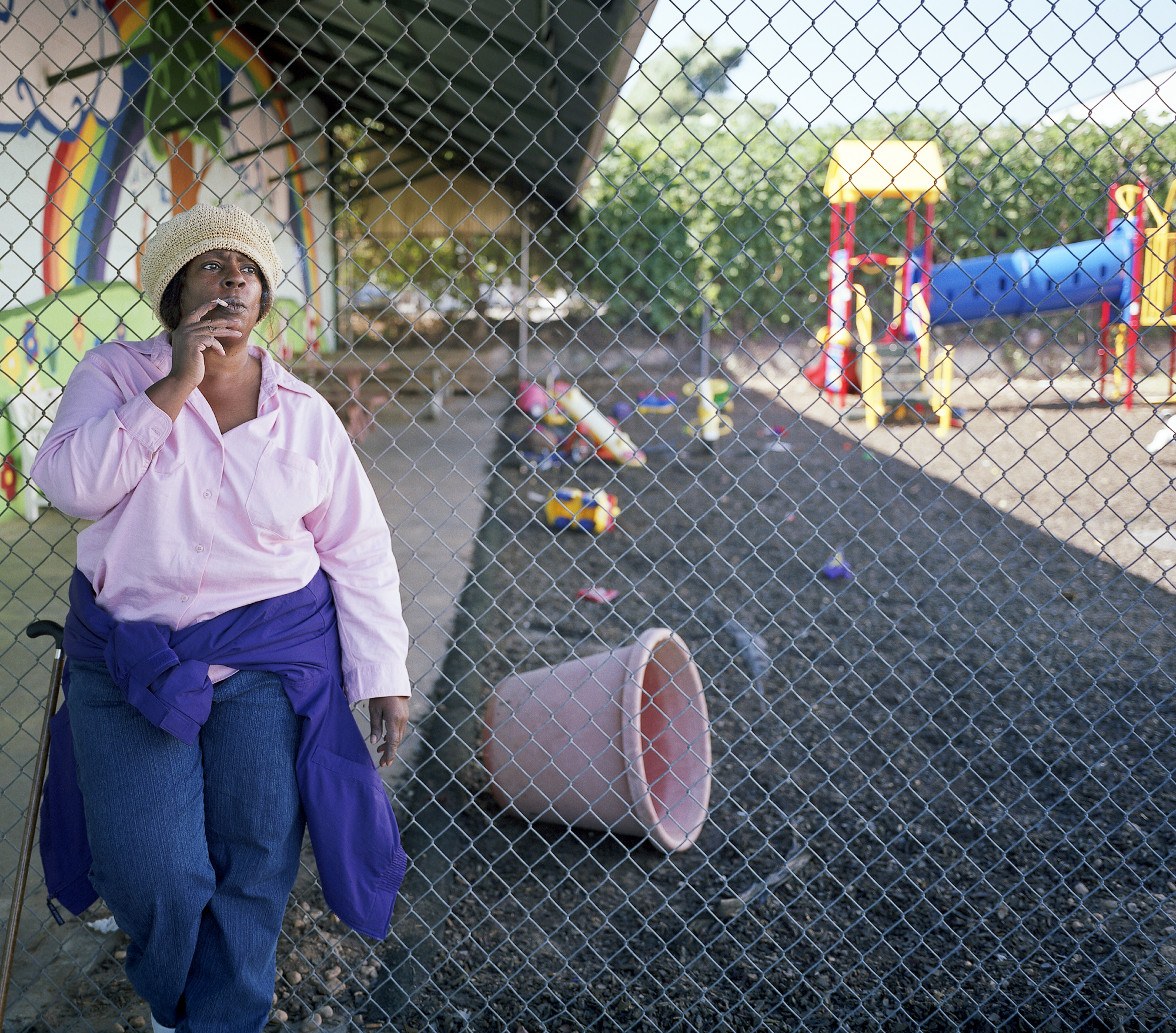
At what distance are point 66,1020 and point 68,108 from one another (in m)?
6.45

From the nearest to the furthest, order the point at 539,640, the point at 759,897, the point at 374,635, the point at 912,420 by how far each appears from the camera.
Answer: the point at 374,635
the point at 759,897
the point at 539,640
the point at 912,420

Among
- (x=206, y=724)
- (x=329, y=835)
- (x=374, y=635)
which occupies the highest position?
(x=374, y=635)

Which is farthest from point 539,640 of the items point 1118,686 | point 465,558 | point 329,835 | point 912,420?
point 912,420

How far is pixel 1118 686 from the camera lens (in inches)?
158

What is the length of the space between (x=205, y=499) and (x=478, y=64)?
8.67 meters

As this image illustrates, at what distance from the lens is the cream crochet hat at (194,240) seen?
63.3 inches

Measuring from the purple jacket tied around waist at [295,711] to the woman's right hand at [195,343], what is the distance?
1.35ft

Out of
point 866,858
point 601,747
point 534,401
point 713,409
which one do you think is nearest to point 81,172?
point 534,401

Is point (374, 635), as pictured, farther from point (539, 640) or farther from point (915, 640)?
point (915, 640)

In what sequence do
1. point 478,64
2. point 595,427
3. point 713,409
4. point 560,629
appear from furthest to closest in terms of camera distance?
point 713,409, point 595,427, point 478,64, point 560,629

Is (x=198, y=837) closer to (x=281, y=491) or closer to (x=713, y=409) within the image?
(x=281, y=491)

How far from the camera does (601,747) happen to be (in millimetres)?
2832

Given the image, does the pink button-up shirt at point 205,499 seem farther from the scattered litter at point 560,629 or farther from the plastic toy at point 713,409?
the plastic toy at point 713,409

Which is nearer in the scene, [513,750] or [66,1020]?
[66,1020]
